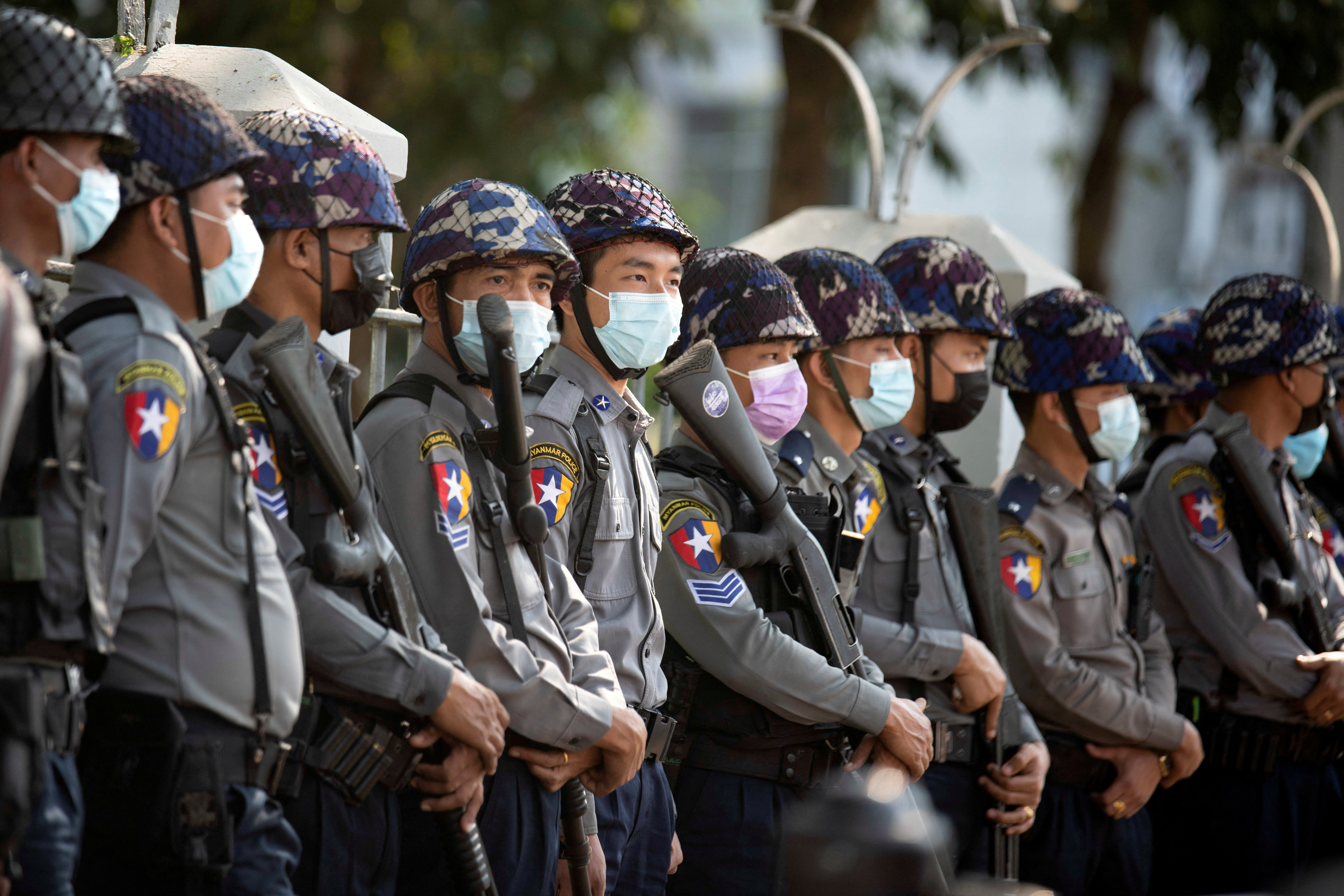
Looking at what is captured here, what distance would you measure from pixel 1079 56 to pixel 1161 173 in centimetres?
209

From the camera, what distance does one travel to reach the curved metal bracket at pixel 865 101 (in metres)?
6.46

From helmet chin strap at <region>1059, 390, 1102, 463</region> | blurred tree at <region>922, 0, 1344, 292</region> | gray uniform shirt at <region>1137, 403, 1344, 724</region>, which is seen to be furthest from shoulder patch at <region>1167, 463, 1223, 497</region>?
blurred tree at <region>922, 0, 1344, 292</region>

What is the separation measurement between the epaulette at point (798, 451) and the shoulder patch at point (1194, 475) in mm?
1719

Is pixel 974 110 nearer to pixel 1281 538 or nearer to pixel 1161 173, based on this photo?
pixel 1161 173

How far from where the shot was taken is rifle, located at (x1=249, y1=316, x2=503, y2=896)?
2.81 m

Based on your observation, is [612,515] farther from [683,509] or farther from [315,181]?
[315,181]

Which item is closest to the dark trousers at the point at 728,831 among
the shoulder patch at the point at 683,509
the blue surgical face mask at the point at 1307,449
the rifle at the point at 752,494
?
the rifle at the point at 752,494

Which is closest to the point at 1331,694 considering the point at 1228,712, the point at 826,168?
the point at 1228,712

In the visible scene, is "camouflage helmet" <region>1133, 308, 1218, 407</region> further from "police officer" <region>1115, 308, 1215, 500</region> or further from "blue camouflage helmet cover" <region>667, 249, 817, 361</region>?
"blue camouflage helmet cover" <region>667, 249, 817, 361</region>

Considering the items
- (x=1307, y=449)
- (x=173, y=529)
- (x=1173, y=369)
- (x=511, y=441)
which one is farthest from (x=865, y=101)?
(x=173, y=529)

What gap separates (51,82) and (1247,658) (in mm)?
4287

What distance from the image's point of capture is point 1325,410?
5719mm

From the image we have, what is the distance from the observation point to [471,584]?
3086 mm

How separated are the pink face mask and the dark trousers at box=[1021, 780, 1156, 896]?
1627mm
